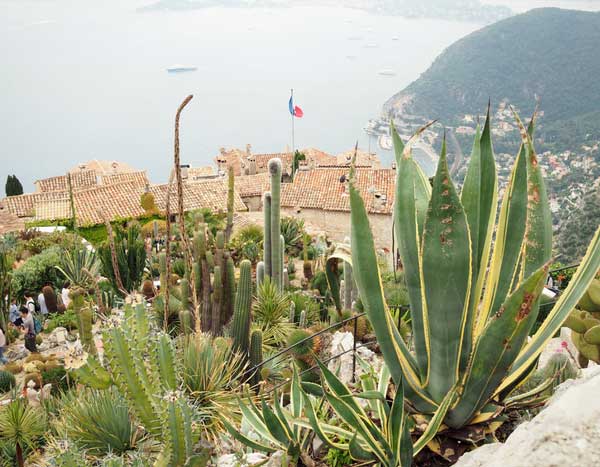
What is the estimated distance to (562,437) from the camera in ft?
4.43

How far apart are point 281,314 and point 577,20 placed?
2672 inches

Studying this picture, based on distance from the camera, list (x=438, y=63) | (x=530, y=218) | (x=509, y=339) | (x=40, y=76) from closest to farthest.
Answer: (x=509, y=339), (x=530, y=218), (x=438, y=63), (x=40, y=76)

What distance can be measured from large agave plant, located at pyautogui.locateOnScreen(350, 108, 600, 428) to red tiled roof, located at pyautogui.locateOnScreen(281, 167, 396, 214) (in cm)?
1907

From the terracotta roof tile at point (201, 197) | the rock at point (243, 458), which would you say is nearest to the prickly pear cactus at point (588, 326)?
the rock at point (243, 458)

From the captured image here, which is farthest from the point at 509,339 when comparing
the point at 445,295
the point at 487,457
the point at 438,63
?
the point at 438,63

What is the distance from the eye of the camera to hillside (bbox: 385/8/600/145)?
49.8 meters

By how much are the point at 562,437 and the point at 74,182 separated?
96.8ft

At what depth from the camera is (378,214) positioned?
21.4 meters

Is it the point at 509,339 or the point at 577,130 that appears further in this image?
the point at 577,130

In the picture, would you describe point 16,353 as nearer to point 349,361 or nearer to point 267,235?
point 267,235

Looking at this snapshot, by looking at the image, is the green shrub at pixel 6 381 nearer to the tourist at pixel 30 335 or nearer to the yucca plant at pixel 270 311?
the tourist at pixel 30 335

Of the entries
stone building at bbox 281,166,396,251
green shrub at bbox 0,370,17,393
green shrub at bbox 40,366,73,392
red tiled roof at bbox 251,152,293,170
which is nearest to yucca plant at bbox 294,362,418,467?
green shrub at bbox 40,366,73,392

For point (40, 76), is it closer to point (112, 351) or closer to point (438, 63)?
point (438, 63)

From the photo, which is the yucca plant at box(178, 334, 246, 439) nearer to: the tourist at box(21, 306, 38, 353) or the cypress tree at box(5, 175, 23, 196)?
the tourist at box(21, 306, 38, 353)
